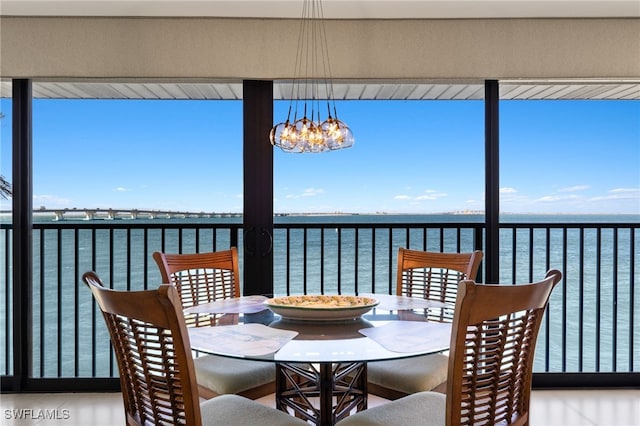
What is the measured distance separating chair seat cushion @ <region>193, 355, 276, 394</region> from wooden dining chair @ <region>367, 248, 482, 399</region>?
1.49 ft

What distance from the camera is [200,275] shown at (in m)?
2.61

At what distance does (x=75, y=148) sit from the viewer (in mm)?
11352

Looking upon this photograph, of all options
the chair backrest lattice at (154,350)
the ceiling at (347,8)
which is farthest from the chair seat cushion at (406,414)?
the ceiling at (347,8)

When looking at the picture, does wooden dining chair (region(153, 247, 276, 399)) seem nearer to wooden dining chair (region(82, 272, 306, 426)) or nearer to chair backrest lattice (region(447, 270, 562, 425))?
wooden dining chair (region(82, 272, 306, 426))

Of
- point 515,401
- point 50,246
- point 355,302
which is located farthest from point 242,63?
point 50,246

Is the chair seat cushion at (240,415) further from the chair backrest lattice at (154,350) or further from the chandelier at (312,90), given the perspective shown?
the chandelier at (312,90)

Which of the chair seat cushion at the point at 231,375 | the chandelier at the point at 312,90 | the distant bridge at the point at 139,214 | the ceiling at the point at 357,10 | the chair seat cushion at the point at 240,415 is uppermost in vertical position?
the ceiling at the point at 357,10

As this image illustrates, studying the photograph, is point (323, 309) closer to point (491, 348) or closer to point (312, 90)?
point (491, 348)

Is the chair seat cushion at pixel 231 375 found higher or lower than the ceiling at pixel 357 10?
lower

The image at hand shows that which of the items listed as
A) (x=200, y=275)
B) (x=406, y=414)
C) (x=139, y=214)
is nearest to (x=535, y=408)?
(x=406, y=414)

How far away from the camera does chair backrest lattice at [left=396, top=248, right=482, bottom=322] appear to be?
8.33ft

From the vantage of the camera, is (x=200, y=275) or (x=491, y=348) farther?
(x=200, y=275)

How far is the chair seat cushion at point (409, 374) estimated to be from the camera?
6.43 ft

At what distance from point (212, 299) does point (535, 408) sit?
198 cm
